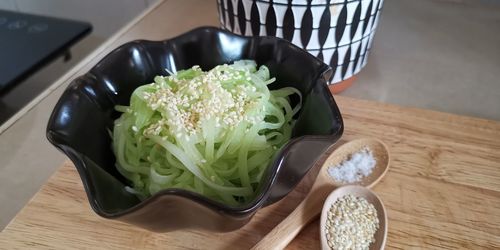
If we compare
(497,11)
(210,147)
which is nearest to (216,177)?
(210,147)

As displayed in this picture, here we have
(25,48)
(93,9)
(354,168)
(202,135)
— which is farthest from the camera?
(93,9)

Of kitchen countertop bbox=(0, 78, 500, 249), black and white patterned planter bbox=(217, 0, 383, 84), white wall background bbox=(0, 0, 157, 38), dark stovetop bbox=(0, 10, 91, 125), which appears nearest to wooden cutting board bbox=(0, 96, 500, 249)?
kitchen countertop bbox=(0, 78, 500, 249)

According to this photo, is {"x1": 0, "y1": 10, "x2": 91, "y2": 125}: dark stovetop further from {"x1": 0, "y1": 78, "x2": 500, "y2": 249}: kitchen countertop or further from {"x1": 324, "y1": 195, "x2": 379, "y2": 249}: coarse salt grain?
{"x1": 324, "y1": 195, "x2": 379, "y2": 249}: coarse salt grain

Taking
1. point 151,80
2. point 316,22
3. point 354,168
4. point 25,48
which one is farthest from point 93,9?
point 354,168

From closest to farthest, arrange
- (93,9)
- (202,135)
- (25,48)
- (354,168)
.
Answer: (202,135) < (354,168) < (25,48) < (93,9)

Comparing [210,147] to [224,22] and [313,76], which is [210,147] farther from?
[224,22]

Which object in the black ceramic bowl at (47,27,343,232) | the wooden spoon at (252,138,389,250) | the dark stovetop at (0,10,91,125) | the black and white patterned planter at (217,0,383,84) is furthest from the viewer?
the dark stovetop at (0,10,91,125)

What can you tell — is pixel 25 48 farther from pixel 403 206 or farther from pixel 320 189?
pixel 403 206

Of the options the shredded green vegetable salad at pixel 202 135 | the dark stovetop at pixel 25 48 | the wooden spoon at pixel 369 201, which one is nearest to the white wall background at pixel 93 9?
the dark stovetop at pixel 25 48
